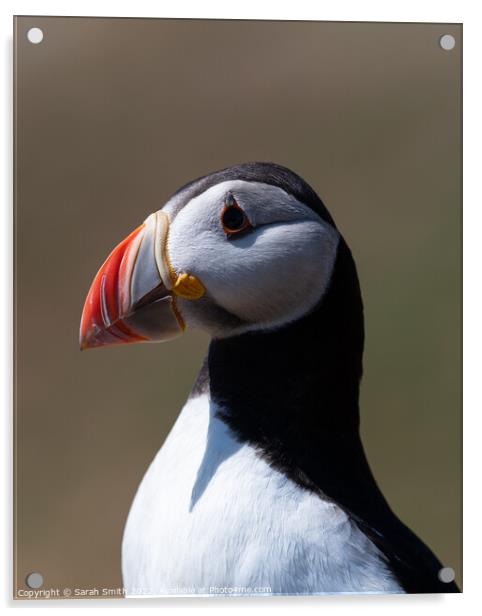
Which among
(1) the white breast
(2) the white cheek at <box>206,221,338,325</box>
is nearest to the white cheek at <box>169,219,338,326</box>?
(2) the white cheek at <box>206,221,338,325</box>

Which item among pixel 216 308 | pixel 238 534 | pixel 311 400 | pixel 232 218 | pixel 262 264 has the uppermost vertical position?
pixel 232 218

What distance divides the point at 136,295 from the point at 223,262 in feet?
0.75

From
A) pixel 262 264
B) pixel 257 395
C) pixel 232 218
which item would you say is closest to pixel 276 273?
pixel 262 264

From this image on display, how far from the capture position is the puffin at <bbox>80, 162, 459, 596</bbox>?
1.92 meters

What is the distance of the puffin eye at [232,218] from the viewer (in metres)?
1.95

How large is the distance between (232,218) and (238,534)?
734 millimetres

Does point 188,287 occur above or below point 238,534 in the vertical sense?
above

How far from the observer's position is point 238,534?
6.28ft

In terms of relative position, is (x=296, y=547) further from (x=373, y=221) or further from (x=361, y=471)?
(x=373, y=221)

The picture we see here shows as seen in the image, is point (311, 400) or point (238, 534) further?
point (311, 400)

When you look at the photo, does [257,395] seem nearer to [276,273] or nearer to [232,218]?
[276,273]

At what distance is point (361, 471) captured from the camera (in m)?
2.09

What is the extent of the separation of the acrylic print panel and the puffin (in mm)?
Answer: 11

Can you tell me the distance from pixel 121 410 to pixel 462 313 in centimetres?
106
